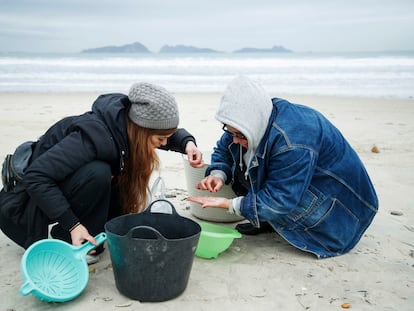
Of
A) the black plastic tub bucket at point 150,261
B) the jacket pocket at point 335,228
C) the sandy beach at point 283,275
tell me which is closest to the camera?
the black plastic tub bucket at point 150,261

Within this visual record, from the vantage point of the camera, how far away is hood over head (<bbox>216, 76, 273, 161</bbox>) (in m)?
2.57

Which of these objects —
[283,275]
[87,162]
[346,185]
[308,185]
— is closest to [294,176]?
[308,185]

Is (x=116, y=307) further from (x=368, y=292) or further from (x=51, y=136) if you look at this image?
(x=368, y=292)

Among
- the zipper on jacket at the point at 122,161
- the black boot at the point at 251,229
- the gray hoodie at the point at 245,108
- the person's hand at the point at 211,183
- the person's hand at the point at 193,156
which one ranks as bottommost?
the black boot at the point at 251,229

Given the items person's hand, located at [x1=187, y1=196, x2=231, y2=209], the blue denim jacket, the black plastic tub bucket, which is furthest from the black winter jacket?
the blue denim jacket

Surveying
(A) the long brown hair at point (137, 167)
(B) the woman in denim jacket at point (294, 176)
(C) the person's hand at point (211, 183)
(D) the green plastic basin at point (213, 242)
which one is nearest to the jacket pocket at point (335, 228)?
(B) the woman in denim jacket at point (294, 176)

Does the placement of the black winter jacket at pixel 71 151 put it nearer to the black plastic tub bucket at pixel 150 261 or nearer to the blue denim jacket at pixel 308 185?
the black plastic tub bucket at pixel 150 261

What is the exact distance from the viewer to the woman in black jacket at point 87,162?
2377 millimetres

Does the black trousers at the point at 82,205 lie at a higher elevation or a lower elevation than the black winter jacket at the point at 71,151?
lower

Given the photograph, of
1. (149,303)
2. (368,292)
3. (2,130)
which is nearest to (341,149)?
(368,292)

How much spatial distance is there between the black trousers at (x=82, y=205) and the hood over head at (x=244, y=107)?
67cm

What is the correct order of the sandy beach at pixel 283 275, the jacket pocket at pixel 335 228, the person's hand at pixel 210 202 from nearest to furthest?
1. the sandy beach at pixel 283 275
2. the person's hand at pixel 210 202
3. the jacket pocket at pixel 335 228

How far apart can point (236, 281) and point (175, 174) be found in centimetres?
213

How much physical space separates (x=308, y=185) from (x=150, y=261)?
0.98m
